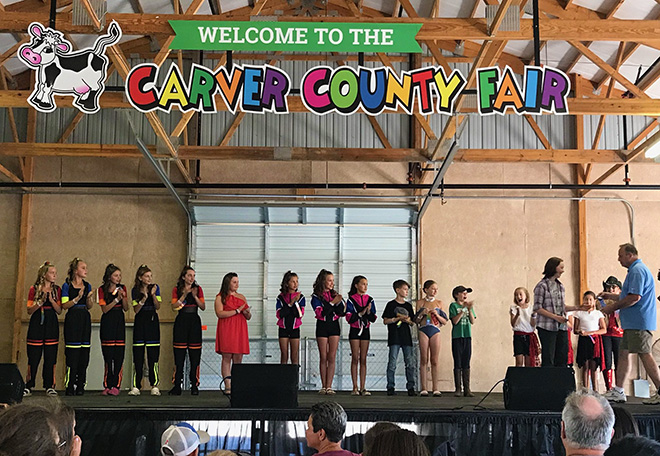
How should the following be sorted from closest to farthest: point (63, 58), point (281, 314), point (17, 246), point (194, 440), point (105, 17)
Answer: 1. point (194, 440)
2. point (63, 58)
3. point (105, 17)
4. point (281, 314)
5. point (17, 246)

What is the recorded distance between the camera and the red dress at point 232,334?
8414 mm

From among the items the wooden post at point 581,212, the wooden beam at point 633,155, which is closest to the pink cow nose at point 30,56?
the wooden beam at point 633,155

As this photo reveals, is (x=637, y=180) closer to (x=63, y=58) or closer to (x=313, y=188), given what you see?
(x=313, y=188)

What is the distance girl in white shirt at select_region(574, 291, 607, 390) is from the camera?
929 cm

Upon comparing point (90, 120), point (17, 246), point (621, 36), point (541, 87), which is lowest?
point (17, 246)

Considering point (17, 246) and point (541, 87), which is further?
point (17, 246)

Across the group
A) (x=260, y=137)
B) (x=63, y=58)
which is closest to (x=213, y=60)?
(x=260, y=137)

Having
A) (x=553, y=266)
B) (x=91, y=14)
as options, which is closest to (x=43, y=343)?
(x=91, y=14)

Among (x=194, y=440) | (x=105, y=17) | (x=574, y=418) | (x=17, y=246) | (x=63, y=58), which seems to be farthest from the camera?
(x=17, y=246)

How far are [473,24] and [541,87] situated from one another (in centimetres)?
104

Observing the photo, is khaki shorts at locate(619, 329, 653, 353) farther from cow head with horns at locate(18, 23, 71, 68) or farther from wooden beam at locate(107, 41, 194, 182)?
cow head with horns at locate(18, 23, 71, 68)

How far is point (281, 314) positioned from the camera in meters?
8.68

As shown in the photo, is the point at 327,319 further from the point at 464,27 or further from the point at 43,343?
the point at 464,27

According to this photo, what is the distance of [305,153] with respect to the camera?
1099cm
